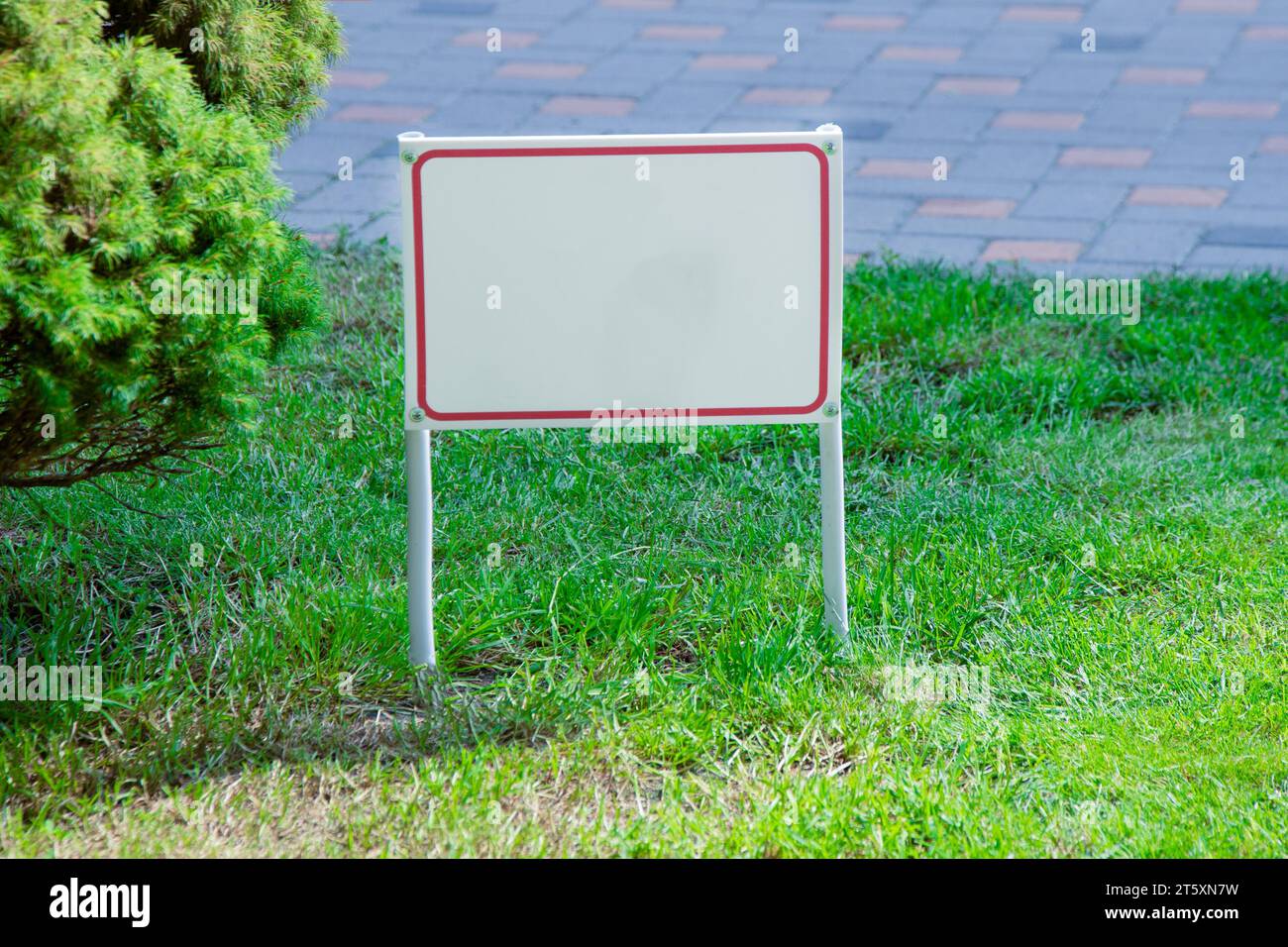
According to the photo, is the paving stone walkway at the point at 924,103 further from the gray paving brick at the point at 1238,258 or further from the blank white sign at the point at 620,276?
the blank white sign at the point at 620,276

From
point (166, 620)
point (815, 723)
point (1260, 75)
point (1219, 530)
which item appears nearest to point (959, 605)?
point (815, 723)

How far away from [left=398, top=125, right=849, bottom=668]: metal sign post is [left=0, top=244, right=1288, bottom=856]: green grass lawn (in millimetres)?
389

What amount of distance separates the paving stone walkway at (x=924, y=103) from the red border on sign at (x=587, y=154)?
3.17m

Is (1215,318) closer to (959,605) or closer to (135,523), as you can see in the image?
(959,605)

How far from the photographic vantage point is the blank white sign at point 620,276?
313 centimetres

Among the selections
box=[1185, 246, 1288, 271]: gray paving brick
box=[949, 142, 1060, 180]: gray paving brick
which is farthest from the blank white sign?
box=[949, 142, 1060, 180]: gray paving brick

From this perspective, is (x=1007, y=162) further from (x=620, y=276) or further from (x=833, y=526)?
(x=620, y=276)

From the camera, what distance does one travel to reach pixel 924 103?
7977mm

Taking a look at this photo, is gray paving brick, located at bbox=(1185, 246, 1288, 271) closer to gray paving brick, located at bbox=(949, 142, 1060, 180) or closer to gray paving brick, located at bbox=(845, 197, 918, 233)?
gray paving brick, located at bbox=(949, 142, 1060, 180)

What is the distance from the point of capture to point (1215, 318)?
17.9ft

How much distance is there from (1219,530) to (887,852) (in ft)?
5.50

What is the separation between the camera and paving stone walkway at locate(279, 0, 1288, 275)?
259 inches

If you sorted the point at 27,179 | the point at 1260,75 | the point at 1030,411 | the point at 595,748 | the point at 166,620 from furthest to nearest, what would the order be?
the point at 1260,75 < the point at 1030,411 < the point at 166,620 < the point at 595,748 < the point at 27,179

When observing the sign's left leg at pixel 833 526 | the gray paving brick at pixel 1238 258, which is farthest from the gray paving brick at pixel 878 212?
the sign's left leg at pixel 833 526
